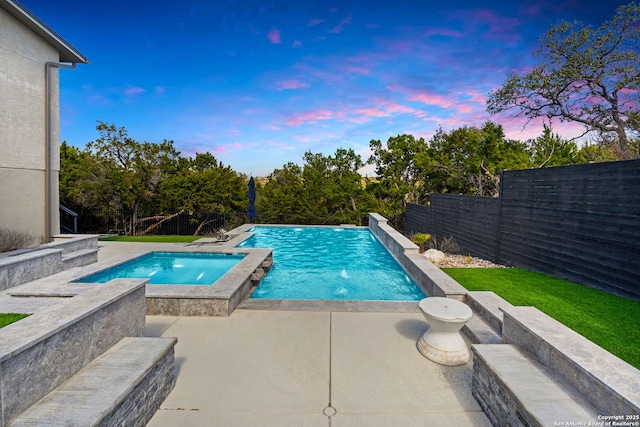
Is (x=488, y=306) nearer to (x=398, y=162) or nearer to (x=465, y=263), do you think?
(x=465, y=263)

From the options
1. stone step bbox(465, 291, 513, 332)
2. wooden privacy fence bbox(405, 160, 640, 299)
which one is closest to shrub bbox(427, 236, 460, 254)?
wooden privacy fence bbox(405, 160, 640, 299)

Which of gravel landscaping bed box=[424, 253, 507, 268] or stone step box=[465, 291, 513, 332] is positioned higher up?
stone step box=[465, 291, 513, 332]

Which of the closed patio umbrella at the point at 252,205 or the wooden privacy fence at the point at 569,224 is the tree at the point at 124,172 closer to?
the closed patio umbrella at the point at 252,205

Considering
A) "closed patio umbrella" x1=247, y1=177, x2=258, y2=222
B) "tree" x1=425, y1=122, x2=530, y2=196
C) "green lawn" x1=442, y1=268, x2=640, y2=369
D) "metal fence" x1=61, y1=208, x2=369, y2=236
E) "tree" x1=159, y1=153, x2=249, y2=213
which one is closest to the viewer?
"green lawn" x1=442, y1=268, x2=640, y2=369

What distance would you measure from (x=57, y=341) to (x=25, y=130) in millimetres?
8538

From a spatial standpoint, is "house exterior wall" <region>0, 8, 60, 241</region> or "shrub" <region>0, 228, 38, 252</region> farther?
"house exterior wall" <region>0, 8, 60, 241</region>

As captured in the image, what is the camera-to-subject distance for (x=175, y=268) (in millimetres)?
8273

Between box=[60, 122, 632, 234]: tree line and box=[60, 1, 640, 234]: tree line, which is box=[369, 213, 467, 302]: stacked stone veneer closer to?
box=[60, 122, 632, 234]: tree line

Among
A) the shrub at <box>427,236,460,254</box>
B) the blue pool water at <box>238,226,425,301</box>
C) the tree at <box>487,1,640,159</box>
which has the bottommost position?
the blue pool water at <box>238,226,425,301</box>

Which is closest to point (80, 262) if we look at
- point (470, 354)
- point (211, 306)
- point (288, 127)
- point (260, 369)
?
point (211, 306)

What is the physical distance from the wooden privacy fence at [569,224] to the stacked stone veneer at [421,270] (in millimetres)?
2323

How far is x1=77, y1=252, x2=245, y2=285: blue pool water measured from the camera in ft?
23.8

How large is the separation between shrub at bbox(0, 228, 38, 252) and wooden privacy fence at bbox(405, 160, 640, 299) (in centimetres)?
1175

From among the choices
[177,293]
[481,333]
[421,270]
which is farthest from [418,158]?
[177,293]
